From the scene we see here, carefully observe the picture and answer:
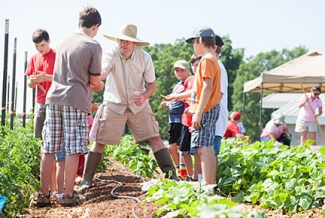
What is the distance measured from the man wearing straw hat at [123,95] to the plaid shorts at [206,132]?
1.13m

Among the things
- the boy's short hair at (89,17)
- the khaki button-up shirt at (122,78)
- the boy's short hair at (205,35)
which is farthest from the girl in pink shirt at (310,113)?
the boy's short hair at (89,17)

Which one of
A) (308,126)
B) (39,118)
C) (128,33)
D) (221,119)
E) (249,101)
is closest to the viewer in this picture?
(221,119)

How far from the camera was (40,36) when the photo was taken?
19.0 ft

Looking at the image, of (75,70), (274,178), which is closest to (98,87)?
(75,70)

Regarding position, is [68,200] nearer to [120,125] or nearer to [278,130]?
[120,125]

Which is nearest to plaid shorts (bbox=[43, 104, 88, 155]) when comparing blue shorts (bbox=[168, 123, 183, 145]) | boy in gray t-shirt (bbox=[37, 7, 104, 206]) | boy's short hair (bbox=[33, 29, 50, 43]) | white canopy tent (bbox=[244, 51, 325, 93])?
boy in gray t-shirt (bbox=[37, 7, 104, 206])

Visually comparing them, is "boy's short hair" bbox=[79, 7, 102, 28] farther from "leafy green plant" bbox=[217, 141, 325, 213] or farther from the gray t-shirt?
"leafy green plant" bbox=[217, 141, 325, 213]

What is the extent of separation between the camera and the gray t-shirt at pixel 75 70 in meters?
5.05

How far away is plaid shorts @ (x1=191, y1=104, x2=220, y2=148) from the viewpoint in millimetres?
4875

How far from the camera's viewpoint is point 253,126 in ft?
172

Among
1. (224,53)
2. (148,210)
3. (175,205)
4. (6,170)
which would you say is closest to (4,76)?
(6,170)

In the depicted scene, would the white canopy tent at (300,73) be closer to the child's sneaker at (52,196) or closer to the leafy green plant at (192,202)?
the child's sneaker at (52,196)

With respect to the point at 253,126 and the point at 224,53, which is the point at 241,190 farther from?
the point at 224,53

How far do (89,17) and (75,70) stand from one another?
52 cm
